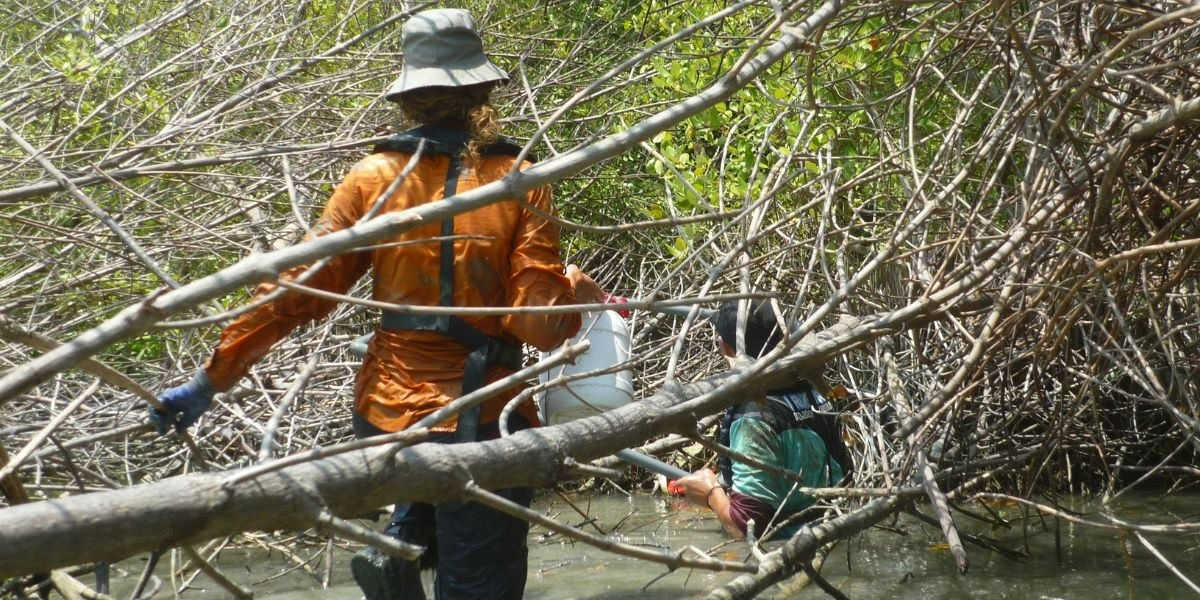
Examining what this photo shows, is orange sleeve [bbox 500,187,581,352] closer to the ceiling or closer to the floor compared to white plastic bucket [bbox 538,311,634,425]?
closer to the ceiling

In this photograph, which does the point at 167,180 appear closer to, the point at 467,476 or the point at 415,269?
the point at 415,269

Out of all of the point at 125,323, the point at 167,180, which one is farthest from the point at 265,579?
the point at 125,323

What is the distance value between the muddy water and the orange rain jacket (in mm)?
1557

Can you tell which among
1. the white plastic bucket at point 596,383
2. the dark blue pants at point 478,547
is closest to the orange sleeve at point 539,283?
the white plastic bucket at point 596,383

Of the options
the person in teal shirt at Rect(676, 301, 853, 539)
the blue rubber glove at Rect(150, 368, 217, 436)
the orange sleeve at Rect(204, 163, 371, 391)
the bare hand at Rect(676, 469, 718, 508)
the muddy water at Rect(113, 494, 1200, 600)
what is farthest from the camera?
the muddy water at Rect(113, 494, 1200, 600)

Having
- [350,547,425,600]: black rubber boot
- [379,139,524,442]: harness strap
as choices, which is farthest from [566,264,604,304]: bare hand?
[350,547,425,600]: black rubber boot

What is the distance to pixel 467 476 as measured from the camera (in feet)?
8.83

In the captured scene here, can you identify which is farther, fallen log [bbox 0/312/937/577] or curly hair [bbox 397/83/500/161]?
curly hair [bbox 397/83/500/161]

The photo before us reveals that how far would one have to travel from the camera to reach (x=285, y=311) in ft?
11.4

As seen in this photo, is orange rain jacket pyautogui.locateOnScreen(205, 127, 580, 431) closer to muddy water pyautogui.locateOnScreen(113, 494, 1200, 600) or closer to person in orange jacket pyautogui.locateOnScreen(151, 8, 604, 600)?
person in orange jacket pyautogui.locateOnScreen(151, 8, 604, 600)

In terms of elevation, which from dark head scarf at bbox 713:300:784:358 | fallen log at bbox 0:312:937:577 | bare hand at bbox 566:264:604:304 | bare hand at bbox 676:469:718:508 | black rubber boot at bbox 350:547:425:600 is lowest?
bare hand at bbox 676:469:718:508

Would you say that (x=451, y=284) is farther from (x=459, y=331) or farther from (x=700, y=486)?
(x=700, y=486)

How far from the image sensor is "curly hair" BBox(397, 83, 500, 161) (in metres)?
3.62

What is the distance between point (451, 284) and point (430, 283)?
64mm
